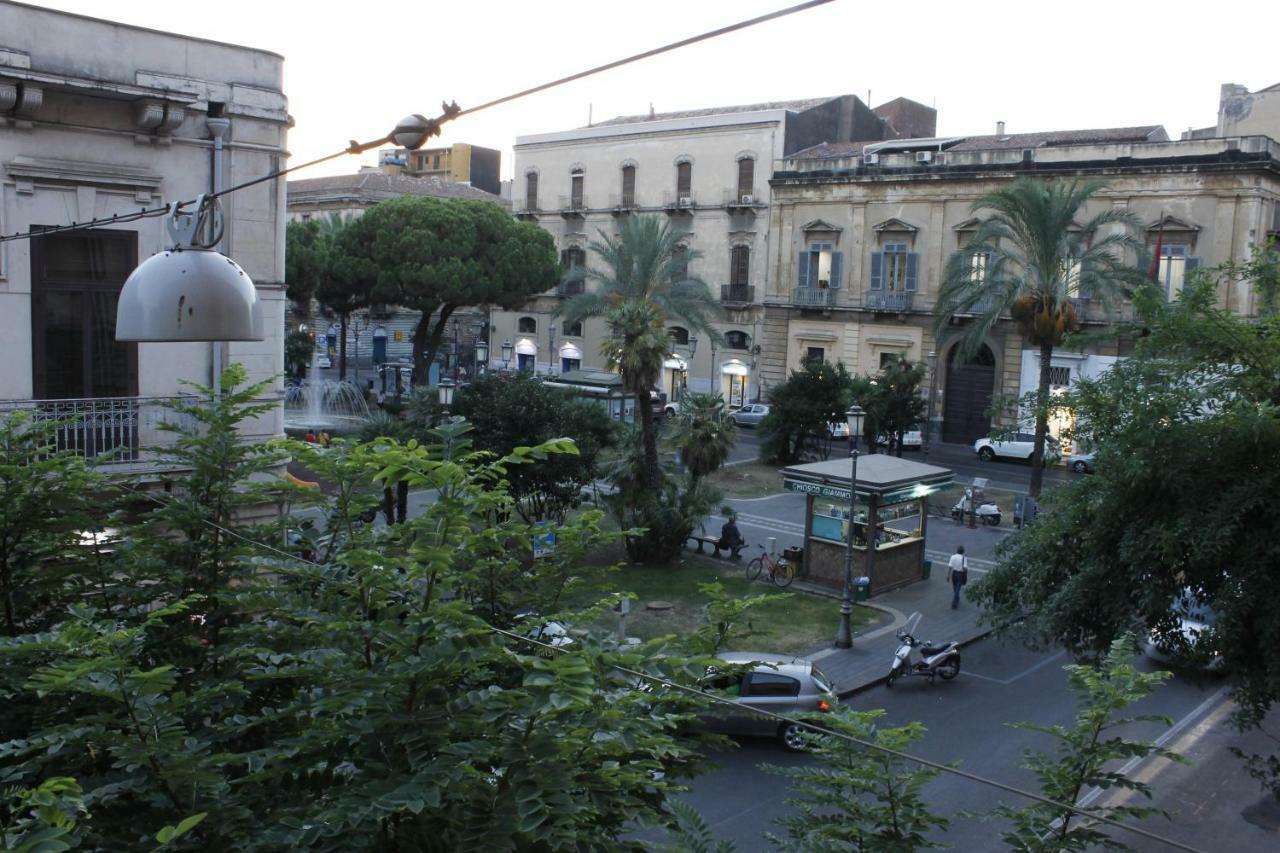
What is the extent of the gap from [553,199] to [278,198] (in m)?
46.7

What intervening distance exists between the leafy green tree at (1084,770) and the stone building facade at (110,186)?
8.64 meters

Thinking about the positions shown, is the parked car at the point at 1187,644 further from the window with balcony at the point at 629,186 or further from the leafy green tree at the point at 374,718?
the window with balcony at the point at 629,186

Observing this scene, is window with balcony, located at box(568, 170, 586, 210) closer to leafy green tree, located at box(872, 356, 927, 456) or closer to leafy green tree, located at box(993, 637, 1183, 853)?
leafy green tree, located at box(872, 356, 927, 456)

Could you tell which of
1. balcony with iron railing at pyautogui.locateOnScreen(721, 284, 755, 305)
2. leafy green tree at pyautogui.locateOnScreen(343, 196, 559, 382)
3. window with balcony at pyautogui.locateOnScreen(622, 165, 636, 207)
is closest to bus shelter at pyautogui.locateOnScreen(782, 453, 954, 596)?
leafy green tree at pyautogui.locateOnScreen(343, 196, 559, 382)

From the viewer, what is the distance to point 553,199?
58125 mm

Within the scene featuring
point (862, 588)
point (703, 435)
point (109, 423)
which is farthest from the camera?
point (703, 435)

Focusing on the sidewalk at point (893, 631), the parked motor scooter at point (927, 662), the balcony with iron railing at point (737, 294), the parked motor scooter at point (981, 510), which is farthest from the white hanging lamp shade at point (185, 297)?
the balcony with iron railing at point (737, 294)

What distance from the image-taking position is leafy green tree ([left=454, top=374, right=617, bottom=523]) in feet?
73.8

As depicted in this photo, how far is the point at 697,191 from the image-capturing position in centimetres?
5234

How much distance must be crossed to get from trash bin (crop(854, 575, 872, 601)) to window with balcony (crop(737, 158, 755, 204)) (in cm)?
3158

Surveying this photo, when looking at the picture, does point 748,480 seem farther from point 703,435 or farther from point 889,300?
point 889,300

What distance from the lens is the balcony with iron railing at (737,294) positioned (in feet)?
167

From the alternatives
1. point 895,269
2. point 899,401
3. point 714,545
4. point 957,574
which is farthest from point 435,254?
point 957,574

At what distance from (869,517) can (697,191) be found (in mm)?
33064
